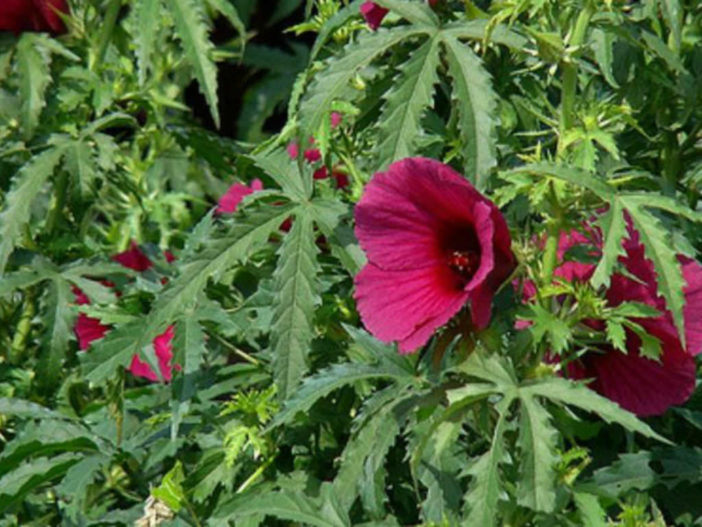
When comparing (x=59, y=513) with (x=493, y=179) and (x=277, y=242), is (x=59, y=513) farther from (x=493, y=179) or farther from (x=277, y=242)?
(x=493, y=179)

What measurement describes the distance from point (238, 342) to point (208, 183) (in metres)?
1.38

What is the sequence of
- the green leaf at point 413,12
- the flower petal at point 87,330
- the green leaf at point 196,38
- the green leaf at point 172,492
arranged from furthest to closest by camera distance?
the flower petal at point 87,330 → the green leaf at point 196,38 → the green leaf at point 172,492 → the green leaf at point 413,12

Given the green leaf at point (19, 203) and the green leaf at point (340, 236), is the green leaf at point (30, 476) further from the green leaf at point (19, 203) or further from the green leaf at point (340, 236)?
the green leaf at point (340, 236)

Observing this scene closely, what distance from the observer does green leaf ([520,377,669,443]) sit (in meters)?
1.38

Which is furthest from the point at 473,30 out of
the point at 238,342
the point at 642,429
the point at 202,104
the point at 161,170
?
the point at 202,104

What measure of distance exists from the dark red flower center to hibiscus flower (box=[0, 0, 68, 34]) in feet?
2.82

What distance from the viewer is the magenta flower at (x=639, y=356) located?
1.58 metres

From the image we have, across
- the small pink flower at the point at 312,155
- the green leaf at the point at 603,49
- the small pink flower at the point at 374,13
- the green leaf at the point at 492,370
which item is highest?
the small pink flower at the point at 374,13

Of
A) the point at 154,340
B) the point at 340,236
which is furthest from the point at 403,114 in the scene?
the point at 154,340

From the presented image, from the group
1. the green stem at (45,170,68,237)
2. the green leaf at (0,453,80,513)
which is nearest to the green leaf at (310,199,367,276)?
the green leaf at (0,453,80,513)

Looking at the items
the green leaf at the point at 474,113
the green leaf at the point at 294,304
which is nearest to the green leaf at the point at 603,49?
the green leaf at the point at 474,113

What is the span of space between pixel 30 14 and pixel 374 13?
0.60 metres

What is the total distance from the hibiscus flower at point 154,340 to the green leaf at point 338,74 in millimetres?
434

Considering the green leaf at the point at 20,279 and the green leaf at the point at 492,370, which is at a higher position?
the green leaf at the point at 492,370
